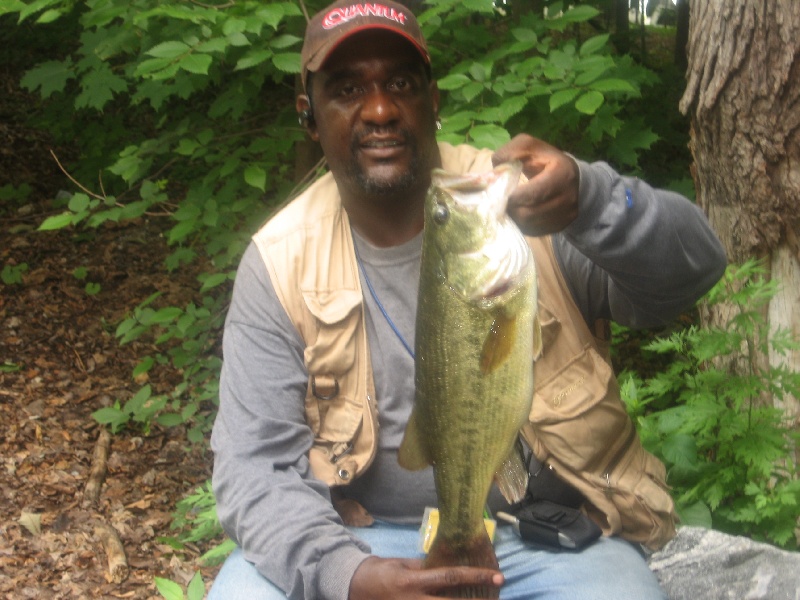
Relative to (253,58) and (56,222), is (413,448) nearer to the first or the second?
(253,58)

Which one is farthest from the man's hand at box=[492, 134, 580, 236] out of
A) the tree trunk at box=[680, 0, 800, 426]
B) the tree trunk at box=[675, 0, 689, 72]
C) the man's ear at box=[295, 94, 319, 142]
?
the tree trunk at box=[675, 0, 689, 72]

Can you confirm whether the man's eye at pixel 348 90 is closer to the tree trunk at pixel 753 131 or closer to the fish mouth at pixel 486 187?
the fish mouth at pixel 486 187

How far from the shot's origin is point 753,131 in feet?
10.7

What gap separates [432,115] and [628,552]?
1502 millimetres

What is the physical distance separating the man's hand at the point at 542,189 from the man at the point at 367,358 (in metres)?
0.27

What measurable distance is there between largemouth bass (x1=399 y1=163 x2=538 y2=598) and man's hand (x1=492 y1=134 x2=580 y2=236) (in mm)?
43

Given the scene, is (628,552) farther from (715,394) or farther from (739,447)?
(715,394)

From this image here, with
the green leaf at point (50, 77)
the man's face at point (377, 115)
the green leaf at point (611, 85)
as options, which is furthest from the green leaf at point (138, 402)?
the green leaf at point (611, 85)

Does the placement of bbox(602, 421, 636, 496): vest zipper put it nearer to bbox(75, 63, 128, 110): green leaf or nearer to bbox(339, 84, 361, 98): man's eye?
bbox(339, 84, 361, 98): man's eye

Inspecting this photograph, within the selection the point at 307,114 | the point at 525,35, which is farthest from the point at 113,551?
the point at 525,35

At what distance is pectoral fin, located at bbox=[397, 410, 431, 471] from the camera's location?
2.08m

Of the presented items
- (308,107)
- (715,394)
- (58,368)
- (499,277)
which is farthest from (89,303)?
(499,277)

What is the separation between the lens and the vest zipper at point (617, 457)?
2.45 meters

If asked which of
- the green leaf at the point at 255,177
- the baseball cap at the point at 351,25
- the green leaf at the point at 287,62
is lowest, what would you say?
the green leaf at the point at 255,177
